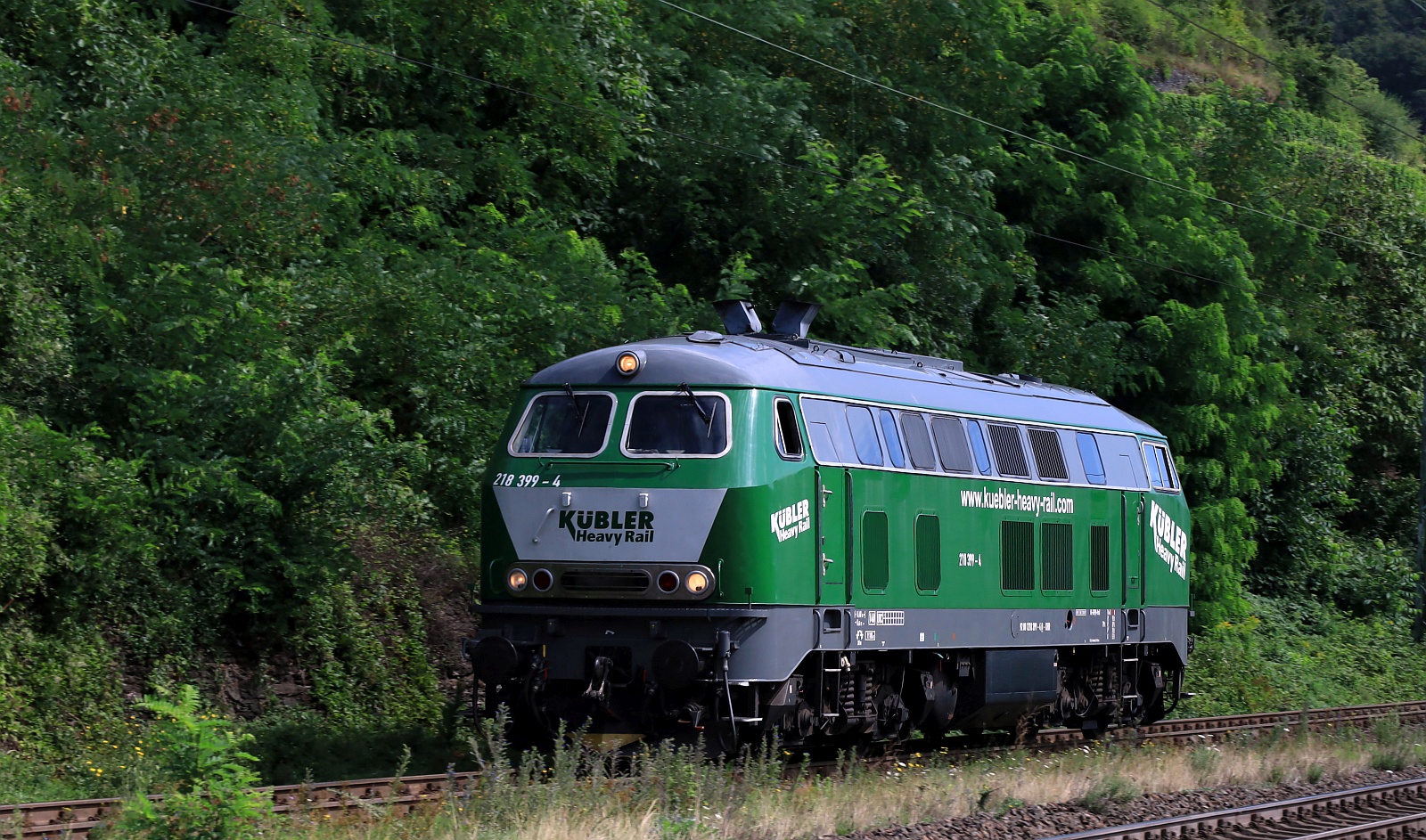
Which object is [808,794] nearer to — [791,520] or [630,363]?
[791,520]

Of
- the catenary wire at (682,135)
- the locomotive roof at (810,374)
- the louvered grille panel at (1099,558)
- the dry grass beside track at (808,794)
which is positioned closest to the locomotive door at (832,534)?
the locomotive roof at (810,374)

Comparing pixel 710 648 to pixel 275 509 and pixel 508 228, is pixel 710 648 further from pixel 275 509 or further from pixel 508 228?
pixel 508 228

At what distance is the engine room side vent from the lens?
11.9 m

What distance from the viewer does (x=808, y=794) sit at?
11.3 metres

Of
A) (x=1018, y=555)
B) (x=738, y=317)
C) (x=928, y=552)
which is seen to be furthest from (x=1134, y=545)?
(x=738, y=317)

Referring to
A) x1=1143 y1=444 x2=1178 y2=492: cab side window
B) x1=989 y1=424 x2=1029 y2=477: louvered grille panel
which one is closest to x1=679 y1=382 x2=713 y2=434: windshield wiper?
x1=989 y1=424 x2=1029 y2=477: louvered grille panel

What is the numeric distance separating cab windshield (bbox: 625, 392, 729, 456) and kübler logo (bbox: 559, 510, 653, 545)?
0.53 m

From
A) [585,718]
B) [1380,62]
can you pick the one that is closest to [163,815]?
[585,718]

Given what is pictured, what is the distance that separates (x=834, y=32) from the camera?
2684 cm

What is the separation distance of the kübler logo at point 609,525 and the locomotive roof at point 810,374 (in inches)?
43.5

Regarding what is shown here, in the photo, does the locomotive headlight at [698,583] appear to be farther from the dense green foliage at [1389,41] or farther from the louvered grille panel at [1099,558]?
the dense green foliage at [1389,41]

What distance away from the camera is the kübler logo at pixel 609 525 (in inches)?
468

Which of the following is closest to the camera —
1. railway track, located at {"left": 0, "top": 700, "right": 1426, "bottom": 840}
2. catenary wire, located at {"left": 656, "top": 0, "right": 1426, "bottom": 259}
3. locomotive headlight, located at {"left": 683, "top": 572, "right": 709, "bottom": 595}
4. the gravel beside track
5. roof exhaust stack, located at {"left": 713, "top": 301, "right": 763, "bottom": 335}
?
railway track, located at {"left": 0, "top": 700, "right": 1426, "bottom": 840}

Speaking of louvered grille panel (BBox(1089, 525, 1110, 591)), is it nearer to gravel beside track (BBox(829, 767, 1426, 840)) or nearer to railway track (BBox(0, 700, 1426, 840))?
railway track (BBox(0, 700, 1426, 840))
